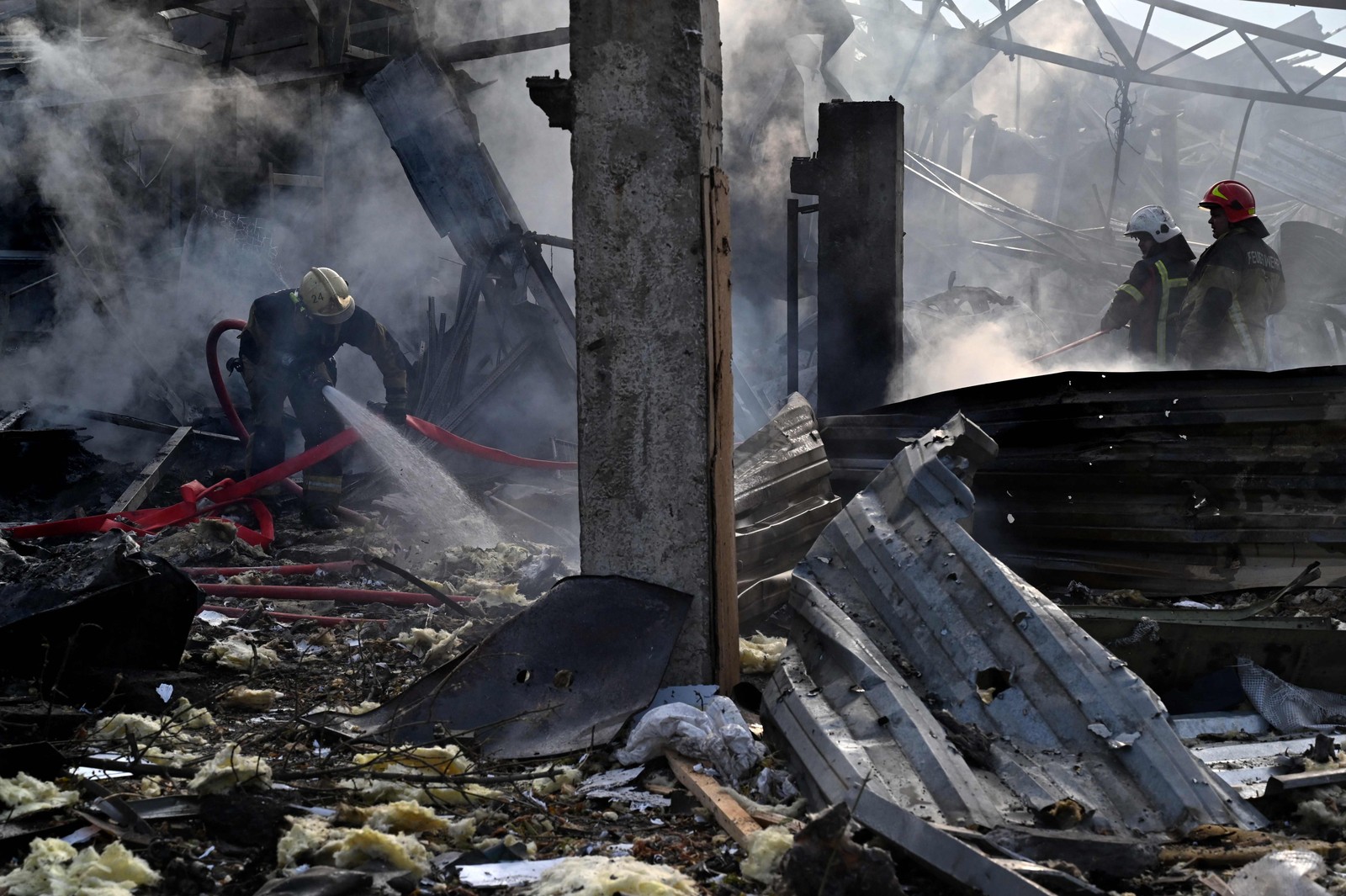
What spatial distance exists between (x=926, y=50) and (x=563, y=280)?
923cm

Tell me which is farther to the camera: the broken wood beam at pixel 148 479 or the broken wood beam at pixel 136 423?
the broken wood beam at pixel 136 423

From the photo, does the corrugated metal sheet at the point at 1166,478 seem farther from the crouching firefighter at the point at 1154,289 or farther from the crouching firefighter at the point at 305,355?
the crouching firefighter at the point at 305,355

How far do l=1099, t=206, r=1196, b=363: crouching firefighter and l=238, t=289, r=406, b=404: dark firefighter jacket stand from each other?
550 centimetres

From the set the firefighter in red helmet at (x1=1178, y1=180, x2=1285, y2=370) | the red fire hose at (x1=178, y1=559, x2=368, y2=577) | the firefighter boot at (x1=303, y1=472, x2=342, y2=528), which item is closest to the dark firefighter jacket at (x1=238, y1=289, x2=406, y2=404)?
the firefighter boot at (x1=303, y1=472, x2=342, y2=528)

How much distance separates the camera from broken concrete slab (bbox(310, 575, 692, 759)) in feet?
12.5

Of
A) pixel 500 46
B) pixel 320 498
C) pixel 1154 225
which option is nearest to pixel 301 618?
pixel 320 498

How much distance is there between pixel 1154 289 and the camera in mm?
7953

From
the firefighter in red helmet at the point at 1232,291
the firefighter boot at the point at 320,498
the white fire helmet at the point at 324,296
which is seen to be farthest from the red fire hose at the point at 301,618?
the firefighter in red helmet at the point at 1232,291

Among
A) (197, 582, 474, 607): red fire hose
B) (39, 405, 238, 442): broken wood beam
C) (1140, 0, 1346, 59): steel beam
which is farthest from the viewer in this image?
(1140, 0, 1346, 59): steel beam

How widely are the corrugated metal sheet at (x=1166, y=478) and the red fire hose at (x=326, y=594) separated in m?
2.69

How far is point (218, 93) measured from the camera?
1170cm

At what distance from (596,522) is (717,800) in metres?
1.20

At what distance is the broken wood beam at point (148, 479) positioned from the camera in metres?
8.22

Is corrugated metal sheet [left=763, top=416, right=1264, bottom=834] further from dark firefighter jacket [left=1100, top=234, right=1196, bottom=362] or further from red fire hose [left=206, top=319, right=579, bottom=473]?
red fire hose [left=206, top=319, right=579, bottom=473]
